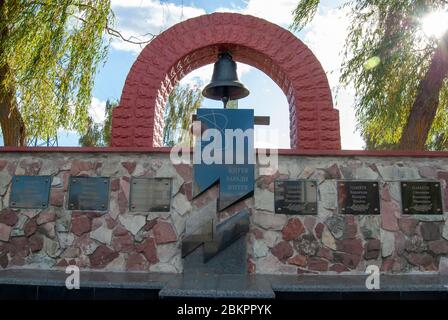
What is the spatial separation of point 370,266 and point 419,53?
4.43 meters

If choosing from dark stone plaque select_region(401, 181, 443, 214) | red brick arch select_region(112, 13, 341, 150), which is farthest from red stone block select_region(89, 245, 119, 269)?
dark stone plaque select_region(401, 181, 443, 214)

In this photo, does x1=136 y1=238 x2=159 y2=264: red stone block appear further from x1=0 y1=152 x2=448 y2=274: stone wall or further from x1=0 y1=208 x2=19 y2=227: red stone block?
x1=0 y1=208 x2=19 y2=227: red stone block

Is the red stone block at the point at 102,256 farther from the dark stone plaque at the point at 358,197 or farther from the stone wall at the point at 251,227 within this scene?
the dark stone plaque at the point at 358,197

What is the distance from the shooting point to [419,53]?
22.1ft

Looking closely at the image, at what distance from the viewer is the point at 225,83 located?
4.75m

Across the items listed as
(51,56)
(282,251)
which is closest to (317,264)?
(282,251)

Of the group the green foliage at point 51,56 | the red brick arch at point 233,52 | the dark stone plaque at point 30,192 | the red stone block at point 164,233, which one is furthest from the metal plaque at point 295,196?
the green foliage at point 51,56

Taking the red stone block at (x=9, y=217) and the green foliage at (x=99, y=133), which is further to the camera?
the green foliage at (x=99, y=133)

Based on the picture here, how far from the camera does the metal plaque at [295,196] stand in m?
4.33

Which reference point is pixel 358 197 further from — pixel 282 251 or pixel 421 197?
pixel 282 251

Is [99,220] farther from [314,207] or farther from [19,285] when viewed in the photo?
[314,207]

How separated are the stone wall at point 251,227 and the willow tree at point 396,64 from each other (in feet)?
6.78

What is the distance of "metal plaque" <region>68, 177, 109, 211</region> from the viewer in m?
4.40
